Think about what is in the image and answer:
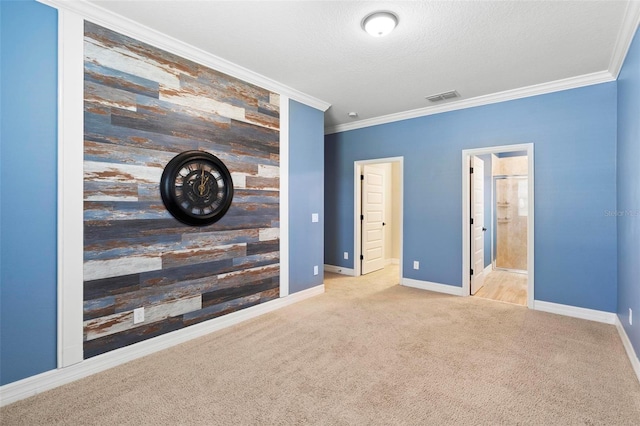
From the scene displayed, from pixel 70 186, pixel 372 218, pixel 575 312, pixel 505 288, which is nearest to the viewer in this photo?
pixel 70 186

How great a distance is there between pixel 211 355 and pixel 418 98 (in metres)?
4.01

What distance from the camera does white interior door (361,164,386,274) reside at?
5.82m

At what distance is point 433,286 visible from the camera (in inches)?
189

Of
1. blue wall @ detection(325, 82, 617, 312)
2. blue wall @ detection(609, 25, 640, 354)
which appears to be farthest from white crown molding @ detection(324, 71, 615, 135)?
blue wall @ detection(609, 25, 640, 354)

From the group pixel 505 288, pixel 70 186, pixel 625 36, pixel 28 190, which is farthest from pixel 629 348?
pixel 28 190

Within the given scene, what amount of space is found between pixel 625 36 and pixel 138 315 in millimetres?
4791

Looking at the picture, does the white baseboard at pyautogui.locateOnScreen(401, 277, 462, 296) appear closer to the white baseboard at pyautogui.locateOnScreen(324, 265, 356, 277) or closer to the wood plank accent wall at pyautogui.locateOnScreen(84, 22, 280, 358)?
the white baseboard at pyautogui.locateOnScreen(324, 265, 356, 277)

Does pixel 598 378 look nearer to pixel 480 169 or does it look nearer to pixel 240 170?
pixel 480 169

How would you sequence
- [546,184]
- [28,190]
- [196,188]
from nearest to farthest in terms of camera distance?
[28,190], [196,188], [546,184]

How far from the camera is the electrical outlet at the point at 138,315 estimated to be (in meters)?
2.68

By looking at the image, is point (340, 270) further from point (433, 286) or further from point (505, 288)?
point (505, 288)

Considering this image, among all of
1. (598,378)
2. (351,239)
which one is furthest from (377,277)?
(598,378)

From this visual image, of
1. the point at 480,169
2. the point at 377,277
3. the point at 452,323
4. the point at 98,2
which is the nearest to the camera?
the point at 98,2

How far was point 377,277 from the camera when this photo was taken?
564cm
